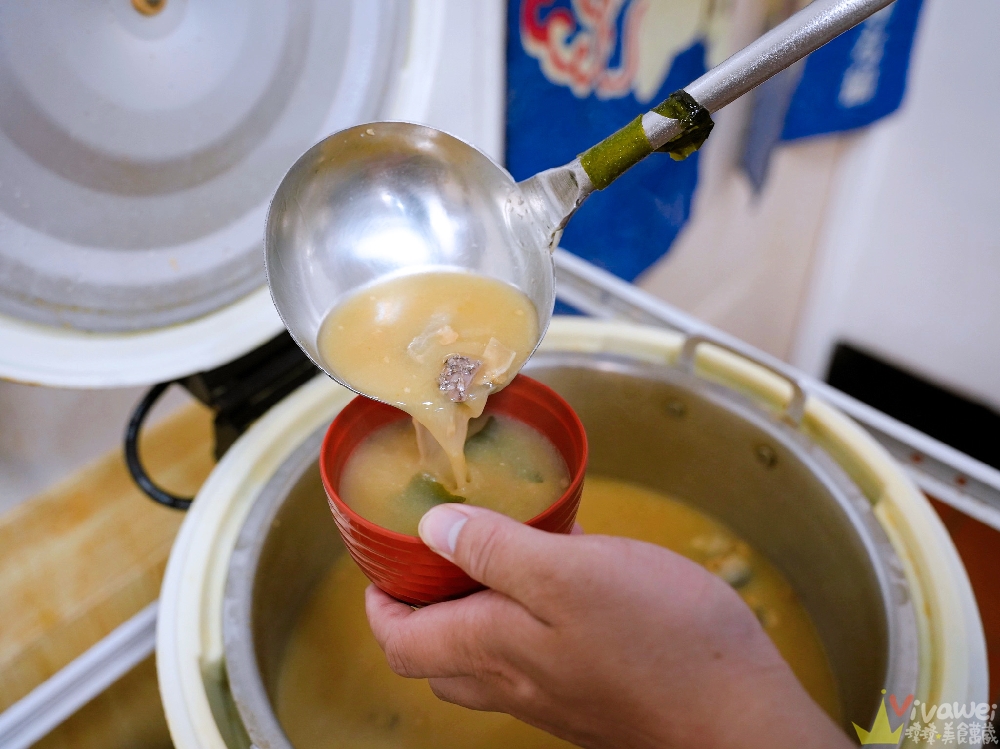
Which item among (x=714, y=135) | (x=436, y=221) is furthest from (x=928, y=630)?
(x=714, y=135)

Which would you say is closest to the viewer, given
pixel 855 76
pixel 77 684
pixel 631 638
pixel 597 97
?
pixel 631 638

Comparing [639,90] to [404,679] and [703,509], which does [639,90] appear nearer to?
[703,509]

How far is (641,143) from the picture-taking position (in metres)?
0.50

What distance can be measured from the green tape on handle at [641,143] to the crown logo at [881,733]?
426 mm

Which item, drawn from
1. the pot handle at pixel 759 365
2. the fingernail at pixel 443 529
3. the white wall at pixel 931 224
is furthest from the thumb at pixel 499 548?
the white wall at pixel 931 224

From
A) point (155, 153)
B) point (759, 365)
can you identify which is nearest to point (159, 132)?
point (155, 153)

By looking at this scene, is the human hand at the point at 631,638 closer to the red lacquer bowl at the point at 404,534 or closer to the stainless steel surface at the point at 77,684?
the red lacquer bowl at the point at 404,534

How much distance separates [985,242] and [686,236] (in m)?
0.66

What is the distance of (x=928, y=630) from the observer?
1.75ft

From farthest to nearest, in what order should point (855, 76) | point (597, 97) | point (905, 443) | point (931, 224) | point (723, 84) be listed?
1. point (931, 224)
2. point (855, 76)
3. point (597, 97)
4. point (905, 443)
5. point (723, 84)

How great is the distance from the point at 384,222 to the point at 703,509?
52 cm

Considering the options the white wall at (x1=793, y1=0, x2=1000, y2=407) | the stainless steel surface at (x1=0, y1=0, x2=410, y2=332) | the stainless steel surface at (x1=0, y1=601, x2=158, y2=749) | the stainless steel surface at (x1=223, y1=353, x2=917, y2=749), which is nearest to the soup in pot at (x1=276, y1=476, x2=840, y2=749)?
the stainless steel surface at (x1=223, y1=353, x2=917, y2=749)

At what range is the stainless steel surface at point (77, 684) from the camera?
56 centimetres

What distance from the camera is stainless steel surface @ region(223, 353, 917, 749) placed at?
547 millimetres
